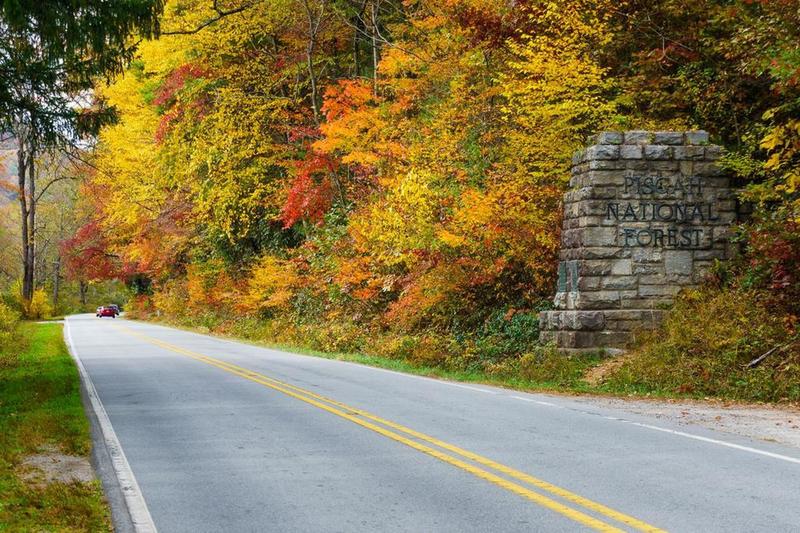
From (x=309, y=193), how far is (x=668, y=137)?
15.8 meters

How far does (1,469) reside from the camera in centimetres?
827

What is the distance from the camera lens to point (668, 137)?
17031mm

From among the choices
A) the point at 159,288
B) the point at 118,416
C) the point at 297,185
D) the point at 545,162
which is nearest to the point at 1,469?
the point at 118,416

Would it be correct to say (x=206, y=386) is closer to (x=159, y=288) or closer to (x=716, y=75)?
(x=716, y=75)

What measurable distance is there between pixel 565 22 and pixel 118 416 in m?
12.0

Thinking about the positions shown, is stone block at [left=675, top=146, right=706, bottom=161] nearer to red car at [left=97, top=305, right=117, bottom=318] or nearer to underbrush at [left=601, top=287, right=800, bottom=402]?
underbrush at [left=601, top=287, right=800, bottom=402]

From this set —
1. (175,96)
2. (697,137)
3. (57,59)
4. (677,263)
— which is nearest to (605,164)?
(697,137)

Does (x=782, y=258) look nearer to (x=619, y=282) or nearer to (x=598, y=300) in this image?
(x=619, y=282)

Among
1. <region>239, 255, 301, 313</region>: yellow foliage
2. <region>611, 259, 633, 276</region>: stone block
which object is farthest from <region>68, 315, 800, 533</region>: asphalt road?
<region>239, 255, 301, 313</region>: yellow foliage

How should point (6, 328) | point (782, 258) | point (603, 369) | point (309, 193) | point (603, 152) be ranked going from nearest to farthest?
point (782, 258)
point (603, 369)
point (603, 152)
point (309, 193)
point (6, 328)

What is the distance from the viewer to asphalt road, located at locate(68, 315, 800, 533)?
6117mm

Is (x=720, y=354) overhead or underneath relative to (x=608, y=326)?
underneath

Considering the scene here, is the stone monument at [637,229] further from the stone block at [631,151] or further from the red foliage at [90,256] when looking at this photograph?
the red foliage at [90,256]

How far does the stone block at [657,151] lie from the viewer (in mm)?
16875
